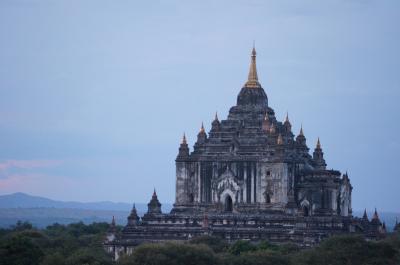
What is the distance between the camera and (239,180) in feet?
341

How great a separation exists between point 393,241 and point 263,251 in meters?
8.75

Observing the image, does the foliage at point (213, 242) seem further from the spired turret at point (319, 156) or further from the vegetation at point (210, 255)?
the spired turret at point (319, 156)

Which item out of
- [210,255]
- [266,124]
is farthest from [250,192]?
[210,255]

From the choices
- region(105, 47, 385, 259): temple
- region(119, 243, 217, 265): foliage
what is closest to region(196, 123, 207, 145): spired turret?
region(105, 47, 385, 259): temple

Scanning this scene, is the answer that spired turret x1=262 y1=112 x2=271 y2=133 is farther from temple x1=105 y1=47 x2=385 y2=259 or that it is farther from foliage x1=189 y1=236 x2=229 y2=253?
foliage x1=189 y1=236 x2=229 y2=253

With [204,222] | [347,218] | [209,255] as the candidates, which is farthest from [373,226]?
[209,255]

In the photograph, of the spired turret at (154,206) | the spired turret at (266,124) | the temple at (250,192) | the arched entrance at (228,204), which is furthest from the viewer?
the spired turret at (154,206)

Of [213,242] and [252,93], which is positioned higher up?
[252,93]

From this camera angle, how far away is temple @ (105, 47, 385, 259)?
102 meters

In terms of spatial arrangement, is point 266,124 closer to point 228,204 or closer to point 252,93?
point 252,93

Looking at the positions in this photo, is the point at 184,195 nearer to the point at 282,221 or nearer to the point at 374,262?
the point at 282,221

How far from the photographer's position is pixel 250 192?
10338 centimetres

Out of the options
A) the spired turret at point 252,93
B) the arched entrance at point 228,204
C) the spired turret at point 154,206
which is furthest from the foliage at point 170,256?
the spired turret at point 252,93

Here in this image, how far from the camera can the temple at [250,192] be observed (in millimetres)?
101500
